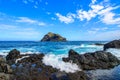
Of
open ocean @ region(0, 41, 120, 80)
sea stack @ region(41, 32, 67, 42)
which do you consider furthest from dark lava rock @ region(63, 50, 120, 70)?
sea stack @ region(41, 32, 67, 42)

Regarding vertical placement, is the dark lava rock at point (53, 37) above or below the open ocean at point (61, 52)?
above

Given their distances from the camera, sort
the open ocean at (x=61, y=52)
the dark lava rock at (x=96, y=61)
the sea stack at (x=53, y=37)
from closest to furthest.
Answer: the open ocean at (x=61, y=52) < the dark lava rock at (x=96, y=61) < the sea stack at (x=53, y=37)

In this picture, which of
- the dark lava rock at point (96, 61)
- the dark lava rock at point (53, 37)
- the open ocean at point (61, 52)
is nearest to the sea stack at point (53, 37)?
the dark lava rock at point (53, 37)

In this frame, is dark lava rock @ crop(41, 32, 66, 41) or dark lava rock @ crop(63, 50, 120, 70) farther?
dark lava rock @ crop(41, 32, 66, 41)

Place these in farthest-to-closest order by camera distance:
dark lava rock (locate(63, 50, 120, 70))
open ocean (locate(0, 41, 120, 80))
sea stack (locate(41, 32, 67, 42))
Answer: sea stack (locate(41, 32, 67, 42)), dark lava rock (locate(63, 50, 120, 70)), open ocean (locate(0, 41, 120, 80))

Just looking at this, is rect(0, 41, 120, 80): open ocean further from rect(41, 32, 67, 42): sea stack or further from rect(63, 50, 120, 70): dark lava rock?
rect(41, 32, 67, 42): sea stack

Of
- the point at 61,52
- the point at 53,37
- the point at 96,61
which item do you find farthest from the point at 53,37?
the point at 96,61

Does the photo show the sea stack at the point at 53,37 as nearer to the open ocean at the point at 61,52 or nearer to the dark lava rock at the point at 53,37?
the dark lava rock at the point at 53,37

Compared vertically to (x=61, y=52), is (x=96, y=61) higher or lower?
lower

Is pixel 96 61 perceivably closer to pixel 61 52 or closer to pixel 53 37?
pixel 61 52

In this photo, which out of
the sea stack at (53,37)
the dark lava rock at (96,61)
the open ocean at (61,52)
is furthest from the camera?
the sea stack at (53,37)

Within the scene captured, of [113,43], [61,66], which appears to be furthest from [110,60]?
[113,43]

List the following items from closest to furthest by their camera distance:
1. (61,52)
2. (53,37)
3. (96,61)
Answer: (96,61) < (61,52) < (53,37)

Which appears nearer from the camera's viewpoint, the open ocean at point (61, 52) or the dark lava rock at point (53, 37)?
the open ocean at point (61, 52)
